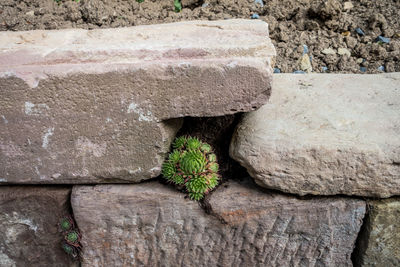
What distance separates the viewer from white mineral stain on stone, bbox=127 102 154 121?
158cm

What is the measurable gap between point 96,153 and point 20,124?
34cm

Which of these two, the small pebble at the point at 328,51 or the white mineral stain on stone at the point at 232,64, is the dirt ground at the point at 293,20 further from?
the white mineral stain on stone at the point at 232,64

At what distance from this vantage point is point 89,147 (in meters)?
1.68

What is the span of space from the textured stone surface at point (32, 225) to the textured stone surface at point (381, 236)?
1.44 metres

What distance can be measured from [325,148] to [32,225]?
148 cm

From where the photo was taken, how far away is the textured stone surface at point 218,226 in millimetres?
1770

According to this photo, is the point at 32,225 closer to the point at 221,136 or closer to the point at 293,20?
the point at 221,136

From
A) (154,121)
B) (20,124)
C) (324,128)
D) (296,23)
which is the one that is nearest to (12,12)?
(20,124)

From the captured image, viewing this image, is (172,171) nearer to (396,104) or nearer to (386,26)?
(396,104)

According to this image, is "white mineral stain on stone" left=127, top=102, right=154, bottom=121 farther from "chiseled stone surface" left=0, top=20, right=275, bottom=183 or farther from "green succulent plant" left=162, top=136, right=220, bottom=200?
"green succulent plant" left=162, top=136, right=220, bottom=200

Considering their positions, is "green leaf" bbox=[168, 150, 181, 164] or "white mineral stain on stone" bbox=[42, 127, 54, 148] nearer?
"white mineral stain on stone" bbox=[42, 127, 54, 148]

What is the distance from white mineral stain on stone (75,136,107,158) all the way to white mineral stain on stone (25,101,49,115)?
189mm

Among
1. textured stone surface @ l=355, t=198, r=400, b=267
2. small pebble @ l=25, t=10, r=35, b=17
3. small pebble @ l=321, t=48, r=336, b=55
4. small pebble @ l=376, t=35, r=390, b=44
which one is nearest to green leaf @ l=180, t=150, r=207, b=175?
textured stone surface @ l=355, t=198, r=400, b=267

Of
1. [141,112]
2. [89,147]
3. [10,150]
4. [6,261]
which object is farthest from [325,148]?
[6,261]
